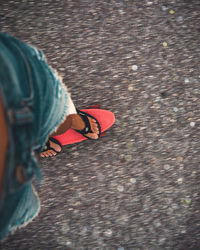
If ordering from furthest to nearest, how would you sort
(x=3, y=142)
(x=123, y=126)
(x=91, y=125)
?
(x=123, y=126) < (x=91, y=125) < (x=3, y=142)

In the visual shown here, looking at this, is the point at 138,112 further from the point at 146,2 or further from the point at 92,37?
the point at 146,2

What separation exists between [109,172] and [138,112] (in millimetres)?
503

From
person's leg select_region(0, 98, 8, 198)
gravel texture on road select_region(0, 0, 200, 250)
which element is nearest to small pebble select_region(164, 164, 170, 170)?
gravel texture on road select_region(0, 0, 200, 250)

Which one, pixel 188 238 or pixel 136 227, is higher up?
pixel 136 227

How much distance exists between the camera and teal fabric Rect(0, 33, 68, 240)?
2.08 ft

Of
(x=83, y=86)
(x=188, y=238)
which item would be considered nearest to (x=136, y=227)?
(x=188, y=238)

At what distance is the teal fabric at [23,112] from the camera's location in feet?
2.08

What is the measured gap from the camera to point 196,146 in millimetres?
1690

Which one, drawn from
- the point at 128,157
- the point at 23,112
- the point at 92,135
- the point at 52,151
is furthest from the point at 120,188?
the point at 23,112

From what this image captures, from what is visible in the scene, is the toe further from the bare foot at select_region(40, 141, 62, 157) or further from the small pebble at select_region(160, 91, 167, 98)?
the small pebble at select_region(160, 91, 167, 98)

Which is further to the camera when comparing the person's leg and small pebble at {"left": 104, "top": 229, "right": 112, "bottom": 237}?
small pebble at {"left": 104, "top": 229, "right": 112, "bottom": 237}

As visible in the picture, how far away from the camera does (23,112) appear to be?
65cm

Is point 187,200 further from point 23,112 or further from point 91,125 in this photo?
point 23,112

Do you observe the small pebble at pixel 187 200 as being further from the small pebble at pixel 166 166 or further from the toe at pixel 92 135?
the toe at pixel 92 135
